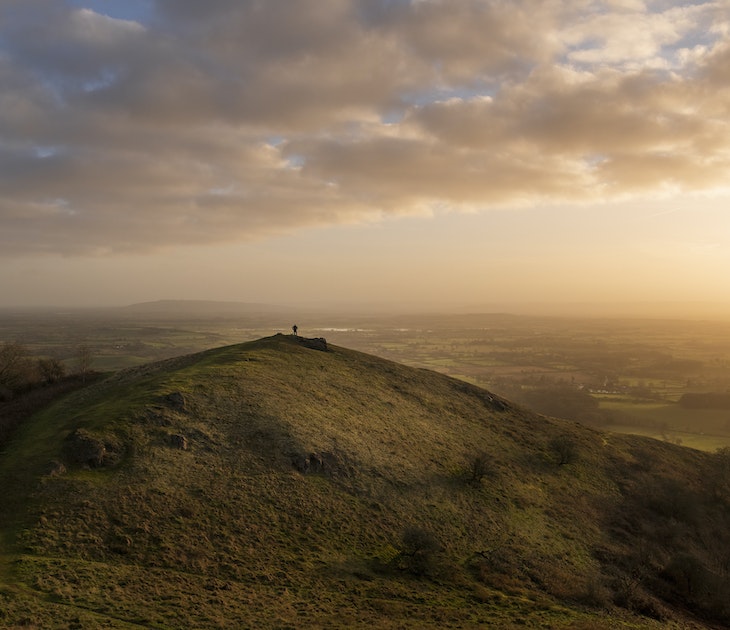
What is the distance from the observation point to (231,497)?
32.4 meters

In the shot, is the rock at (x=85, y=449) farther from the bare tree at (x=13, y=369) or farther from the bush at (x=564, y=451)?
the bush at (x=564, y=451)

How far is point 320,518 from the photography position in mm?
33281

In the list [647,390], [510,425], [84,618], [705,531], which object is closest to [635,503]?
[705,531]

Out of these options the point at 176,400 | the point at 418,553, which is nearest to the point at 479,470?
the point at 418,553

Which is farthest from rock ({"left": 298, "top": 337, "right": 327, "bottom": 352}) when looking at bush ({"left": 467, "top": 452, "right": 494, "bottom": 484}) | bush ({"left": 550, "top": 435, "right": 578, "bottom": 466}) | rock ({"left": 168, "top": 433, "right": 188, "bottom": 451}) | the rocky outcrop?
the rocky outcrop

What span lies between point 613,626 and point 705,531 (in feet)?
96.7

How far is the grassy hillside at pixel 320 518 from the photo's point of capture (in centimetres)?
2350

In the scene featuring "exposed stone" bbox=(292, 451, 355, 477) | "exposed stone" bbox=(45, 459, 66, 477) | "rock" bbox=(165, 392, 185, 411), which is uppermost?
"rock" bbox=(165, 392, 185, 411)

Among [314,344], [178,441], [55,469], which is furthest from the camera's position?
[314,344]

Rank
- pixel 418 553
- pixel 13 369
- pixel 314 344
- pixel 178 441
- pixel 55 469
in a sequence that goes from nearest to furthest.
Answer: pixel 418 553 < pixel 55 469 < pixel 178 441 < pixel 13 369 < pixel 314 344

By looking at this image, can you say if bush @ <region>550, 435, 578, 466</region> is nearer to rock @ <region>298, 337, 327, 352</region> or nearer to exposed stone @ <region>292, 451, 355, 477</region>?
exposed stone @ <region>292, 451, 355, 477</region>

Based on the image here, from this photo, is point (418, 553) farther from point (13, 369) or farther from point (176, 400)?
point (13, 369)

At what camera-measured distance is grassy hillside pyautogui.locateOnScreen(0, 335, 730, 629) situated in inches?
925

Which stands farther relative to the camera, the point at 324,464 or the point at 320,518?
the point at 324,464
